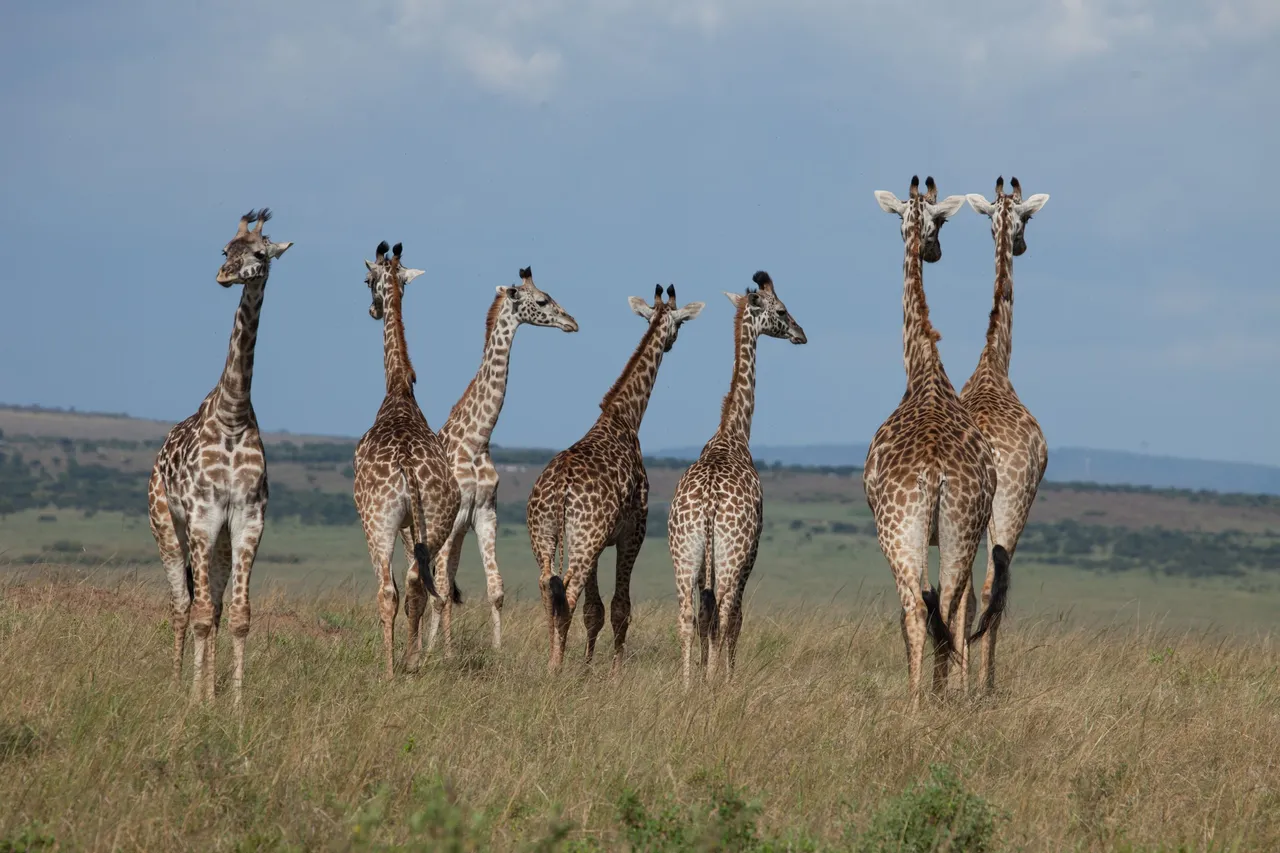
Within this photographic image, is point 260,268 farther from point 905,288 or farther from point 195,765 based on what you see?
point 905,288

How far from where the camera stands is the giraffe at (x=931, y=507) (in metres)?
8.89

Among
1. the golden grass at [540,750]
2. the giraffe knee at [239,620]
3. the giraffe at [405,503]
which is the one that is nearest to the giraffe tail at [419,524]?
the giraffe at [405,503]

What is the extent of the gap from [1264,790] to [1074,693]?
2834 mm

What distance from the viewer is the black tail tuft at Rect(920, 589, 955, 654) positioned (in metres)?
8.73

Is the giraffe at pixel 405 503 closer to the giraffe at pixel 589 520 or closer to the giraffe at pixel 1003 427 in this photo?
the giraffe at pixel 589 520

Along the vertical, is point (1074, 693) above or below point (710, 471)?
below

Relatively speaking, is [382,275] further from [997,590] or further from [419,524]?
[997,590]

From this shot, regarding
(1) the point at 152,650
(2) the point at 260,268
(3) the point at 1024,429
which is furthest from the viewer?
(3) the point at 1024,429

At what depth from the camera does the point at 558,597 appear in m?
10.3

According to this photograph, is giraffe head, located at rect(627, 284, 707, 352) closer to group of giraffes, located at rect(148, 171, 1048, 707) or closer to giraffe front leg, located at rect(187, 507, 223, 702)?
group of giraffes, located at rect(148, 171, 1048, 707)

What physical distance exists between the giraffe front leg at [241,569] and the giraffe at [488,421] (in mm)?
3337

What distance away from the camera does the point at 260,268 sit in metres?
8.73

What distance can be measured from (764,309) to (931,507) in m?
3.49

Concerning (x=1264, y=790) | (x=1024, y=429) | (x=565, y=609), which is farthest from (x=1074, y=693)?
(x=565, y=609)
